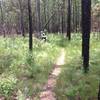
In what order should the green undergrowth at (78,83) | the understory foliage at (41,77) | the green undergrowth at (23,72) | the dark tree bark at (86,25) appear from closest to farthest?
the green undergrowth at (78,83) < the understory foliage at (41,77) < the green undergrowth at (23,72) < the dark tree bark at (86,25)

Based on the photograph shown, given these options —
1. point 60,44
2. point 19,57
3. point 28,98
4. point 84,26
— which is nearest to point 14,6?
point 60,44

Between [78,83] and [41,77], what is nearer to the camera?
[78,83]

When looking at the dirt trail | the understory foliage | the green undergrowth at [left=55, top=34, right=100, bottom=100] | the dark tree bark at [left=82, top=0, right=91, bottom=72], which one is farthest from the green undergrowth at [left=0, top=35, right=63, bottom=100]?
the dark tree bark at [left=82, top=0, right=91, bottom=72]

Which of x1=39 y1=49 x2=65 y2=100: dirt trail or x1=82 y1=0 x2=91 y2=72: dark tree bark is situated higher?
x1=82 y1=0 x2=91 y2=72: dark tree bark

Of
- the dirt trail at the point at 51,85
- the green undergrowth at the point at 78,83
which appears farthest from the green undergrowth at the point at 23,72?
the green undergrowth at the point at 78,83

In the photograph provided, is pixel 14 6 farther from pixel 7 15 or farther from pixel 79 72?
pixel 79 72

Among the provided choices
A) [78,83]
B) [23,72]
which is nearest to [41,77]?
[23,72]

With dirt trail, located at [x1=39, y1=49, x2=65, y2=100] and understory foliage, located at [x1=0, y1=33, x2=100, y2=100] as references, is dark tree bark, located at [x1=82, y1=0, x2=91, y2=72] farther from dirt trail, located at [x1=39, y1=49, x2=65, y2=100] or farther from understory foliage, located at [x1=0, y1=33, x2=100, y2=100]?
dirt trail, located at [x1=39, y1=49, x2=65, y2=100]

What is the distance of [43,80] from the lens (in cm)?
1271

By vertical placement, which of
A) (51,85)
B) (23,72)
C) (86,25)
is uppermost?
(86,25)

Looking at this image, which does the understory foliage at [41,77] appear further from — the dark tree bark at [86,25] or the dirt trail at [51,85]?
the dark tree bark at [86,25]

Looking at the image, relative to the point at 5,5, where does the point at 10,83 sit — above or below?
below

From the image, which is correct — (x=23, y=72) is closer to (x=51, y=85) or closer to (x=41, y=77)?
(x=41, y=77)

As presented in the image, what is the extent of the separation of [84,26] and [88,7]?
92 centimetres
